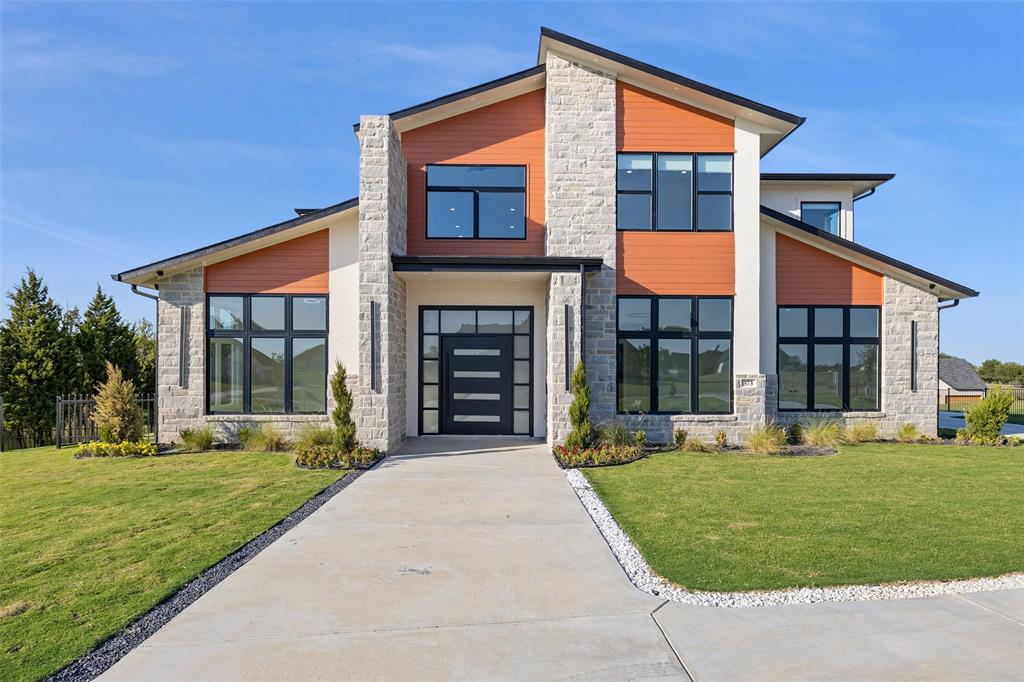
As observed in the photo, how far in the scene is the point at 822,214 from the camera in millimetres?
16766

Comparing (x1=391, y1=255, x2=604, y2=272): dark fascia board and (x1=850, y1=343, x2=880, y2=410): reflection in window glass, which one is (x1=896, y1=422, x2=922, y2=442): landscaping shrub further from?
(x1=391, y1=255, x2=604, y2=272): dark fascia board

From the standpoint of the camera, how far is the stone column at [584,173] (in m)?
12.7

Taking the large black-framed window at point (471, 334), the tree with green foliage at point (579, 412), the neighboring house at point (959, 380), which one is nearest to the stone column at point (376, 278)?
A: the large black-framed window at point (471, 334)

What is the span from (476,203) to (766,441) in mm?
8129

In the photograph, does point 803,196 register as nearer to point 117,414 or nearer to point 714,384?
point 714,384

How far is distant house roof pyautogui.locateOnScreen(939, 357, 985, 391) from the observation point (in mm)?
30453

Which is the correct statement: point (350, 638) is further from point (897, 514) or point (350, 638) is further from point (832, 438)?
point (832, 438)

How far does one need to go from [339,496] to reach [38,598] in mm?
3827

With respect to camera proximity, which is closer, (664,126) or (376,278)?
(376,278)

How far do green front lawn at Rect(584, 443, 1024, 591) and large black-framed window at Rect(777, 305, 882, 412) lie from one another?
244cm

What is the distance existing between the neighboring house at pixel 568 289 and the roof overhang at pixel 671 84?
49 millimetres

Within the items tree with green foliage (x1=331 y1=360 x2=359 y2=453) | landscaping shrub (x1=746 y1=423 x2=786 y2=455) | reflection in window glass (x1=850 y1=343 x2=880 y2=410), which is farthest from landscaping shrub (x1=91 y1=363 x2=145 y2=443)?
reflection in window glass (x1=850 y1=343 x2=880 y2=410)

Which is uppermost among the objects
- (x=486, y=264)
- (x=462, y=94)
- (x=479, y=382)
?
(x=462, y=94)

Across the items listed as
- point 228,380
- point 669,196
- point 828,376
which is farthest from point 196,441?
point 828,376
